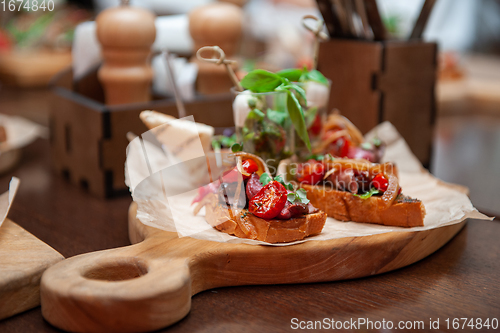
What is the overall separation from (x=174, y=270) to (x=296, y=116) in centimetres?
37

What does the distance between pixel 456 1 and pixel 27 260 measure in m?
2.90

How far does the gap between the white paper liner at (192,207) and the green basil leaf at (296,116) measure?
0.53 feet

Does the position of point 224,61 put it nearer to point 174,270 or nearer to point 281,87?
point 281,87

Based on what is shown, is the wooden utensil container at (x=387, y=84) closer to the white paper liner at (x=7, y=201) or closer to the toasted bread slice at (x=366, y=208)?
the toasted bread slice at (x=366, y=208)

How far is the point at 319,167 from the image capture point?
91 centimetres

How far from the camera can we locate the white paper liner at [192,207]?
31.7 inches

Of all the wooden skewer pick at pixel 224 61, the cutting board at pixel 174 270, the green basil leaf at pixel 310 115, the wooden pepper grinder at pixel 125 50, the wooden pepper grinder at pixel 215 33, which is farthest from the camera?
the wooden pepper grinder at pixel 215 33

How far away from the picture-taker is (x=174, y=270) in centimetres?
68

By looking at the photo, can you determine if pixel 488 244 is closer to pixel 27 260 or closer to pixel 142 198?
pixel 142 198

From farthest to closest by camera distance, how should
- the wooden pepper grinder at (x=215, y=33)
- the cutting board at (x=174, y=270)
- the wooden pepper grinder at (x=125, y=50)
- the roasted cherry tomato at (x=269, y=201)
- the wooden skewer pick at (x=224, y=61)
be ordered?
1. the wooden pepper grinder at (x=215, y=33)
2. the wooden pepper grinder at (x=125, y=50)
3. the wooden skewer pick at (x=224, y=61)
4. the roasted cherry tomato at (x=269, y=201)
5. the cutting board at (x=174, y=270)

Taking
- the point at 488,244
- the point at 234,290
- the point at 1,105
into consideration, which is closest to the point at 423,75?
the point at 488,244

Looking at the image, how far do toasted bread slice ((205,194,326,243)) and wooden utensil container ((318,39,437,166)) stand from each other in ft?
1.70

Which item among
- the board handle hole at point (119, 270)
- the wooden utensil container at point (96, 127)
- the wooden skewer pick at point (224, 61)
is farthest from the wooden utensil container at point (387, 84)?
the board handle hole at point (119, 270)

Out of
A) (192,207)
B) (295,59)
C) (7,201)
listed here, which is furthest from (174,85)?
(295,59)
